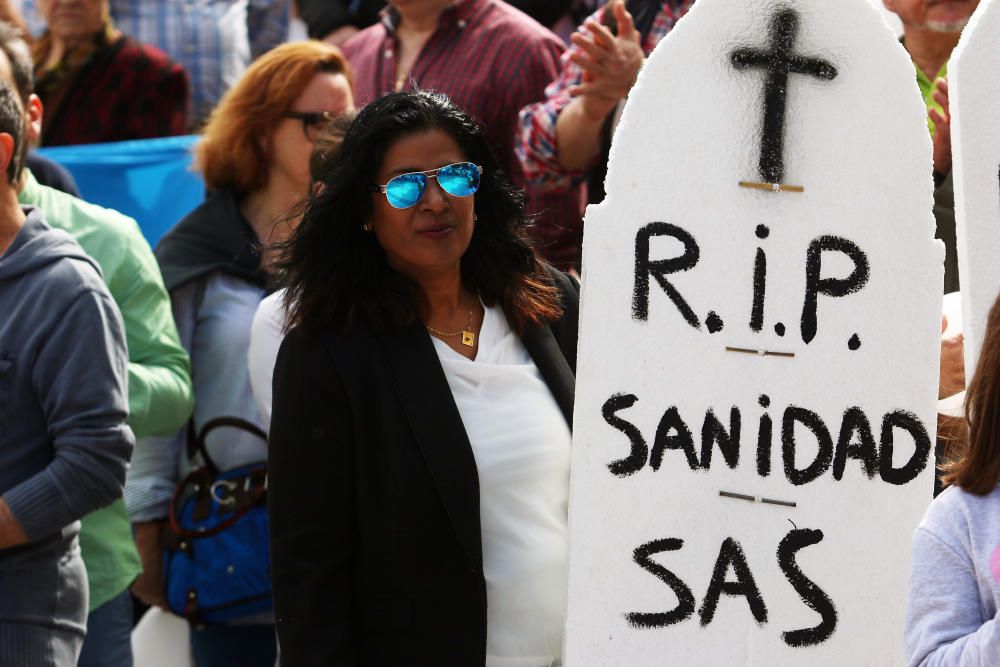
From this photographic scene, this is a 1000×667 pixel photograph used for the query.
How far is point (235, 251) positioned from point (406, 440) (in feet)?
4.37

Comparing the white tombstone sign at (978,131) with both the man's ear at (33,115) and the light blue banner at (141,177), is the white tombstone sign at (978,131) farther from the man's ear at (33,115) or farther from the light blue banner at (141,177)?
the light blue banner at (141,177)

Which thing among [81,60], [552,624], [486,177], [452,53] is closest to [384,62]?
[452,53]

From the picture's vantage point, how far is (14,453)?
2.80 meters

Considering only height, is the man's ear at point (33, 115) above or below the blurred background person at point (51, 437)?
above

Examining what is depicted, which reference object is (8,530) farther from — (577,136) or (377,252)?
(577,136)

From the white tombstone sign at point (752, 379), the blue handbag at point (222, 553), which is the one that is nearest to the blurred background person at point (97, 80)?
the blue handbag at point (222, 553)

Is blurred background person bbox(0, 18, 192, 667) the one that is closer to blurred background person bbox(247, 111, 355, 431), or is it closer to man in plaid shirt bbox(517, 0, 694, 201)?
blurred background person bbox(247, 111, 355, 431)

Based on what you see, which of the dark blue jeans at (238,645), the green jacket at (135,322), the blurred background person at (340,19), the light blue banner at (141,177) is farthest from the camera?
the blurred background person at (340,19)

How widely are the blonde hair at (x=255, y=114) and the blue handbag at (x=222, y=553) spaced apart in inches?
33.1

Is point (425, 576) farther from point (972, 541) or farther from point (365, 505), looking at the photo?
point (972, 541)

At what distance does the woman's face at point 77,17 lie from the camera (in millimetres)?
5090

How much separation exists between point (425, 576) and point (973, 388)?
0.96 meters

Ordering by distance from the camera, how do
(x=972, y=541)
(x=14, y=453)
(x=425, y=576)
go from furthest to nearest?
(x=14, y=453)
(x=425, y=576)
(x=972, y=541)

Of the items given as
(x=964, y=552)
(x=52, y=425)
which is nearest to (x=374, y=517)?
(x=52, y=425)
